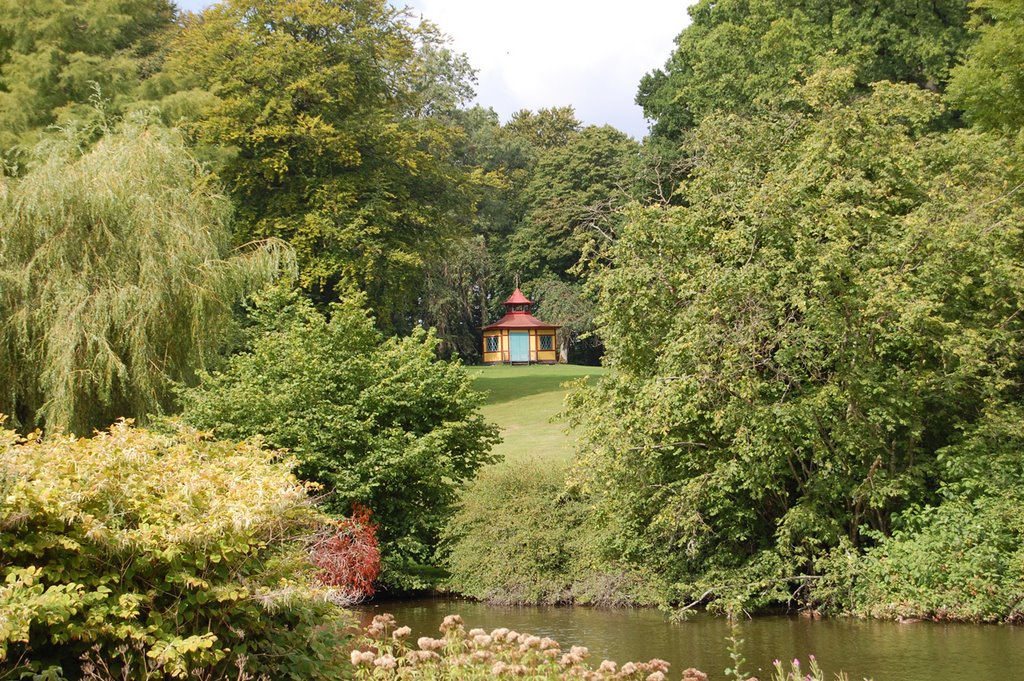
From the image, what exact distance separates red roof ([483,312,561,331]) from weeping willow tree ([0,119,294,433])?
35.7m

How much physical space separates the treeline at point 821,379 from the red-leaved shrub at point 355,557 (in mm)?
3389

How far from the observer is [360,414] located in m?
17.5

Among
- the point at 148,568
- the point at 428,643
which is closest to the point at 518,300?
the point at 428,643

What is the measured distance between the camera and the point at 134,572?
5.91 m

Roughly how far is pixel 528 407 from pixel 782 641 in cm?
2174

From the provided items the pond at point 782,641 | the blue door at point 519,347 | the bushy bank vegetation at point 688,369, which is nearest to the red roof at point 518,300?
the blue door at point 519,347

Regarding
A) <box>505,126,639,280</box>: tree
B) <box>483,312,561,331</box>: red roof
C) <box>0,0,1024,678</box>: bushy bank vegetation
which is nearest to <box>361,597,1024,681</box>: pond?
<box>0,0,1024,678</box>: bushy bank vegetation

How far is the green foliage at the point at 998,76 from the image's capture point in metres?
22.8

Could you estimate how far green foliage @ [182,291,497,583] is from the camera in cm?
1681

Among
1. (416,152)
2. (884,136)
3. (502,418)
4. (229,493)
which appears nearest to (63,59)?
(416,152)

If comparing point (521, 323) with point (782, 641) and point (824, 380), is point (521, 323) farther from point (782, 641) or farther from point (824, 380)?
point (782, 641)

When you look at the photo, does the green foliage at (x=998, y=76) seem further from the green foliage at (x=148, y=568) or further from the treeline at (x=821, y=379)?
the green foliage at (x=148, y=568)

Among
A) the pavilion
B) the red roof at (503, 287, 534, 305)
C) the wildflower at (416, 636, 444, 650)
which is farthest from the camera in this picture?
the red roof at (503, 287, 534, 305)

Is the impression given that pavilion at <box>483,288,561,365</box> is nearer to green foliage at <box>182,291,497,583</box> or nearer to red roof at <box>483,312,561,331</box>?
red roof at <box>483,312,561,331</box>
